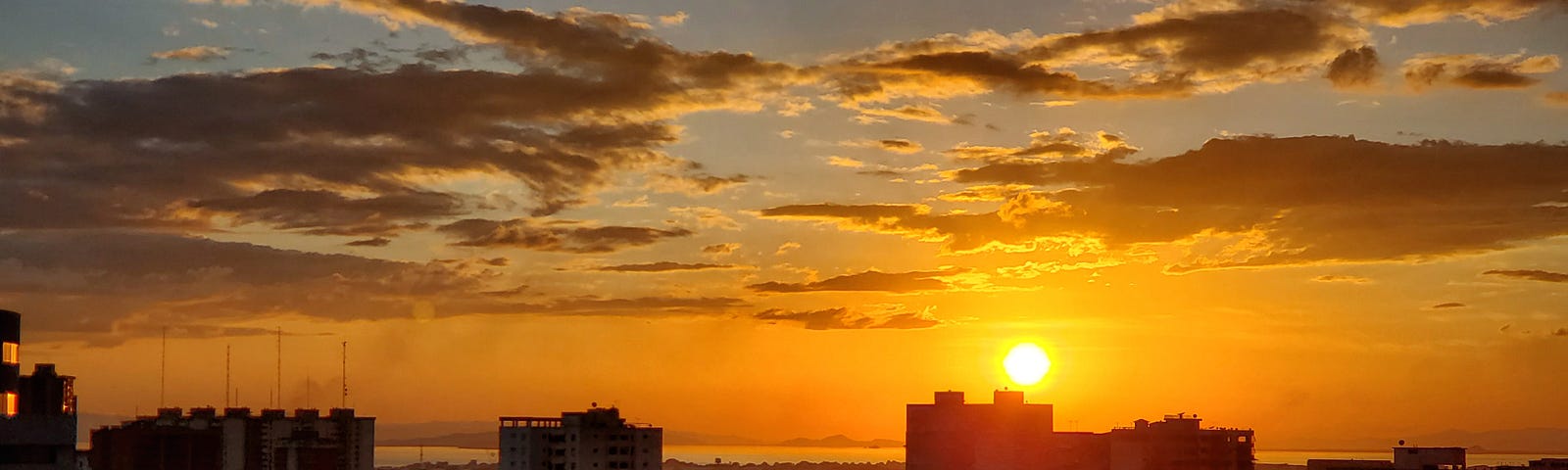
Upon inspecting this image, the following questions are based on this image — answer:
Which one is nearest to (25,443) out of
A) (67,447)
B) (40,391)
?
(67,447)

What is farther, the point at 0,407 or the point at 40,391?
the point at 40,391

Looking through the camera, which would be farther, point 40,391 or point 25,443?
point 40,391

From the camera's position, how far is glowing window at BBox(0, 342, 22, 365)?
7038 centimetres

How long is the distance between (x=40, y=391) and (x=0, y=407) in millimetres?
8570

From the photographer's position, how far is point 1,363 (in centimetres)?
7000

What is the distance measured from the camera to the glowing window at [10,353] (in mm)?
70375

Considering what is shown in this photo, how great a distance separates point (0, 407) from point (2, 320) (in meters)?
3.76

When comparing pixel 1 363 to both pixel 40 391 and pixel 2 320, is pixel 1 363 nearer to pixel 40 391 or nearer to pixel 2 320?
pixel 2 320

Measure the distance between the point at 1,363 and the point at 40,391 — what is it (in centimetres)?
867

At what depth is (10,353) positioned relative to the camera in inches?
2788

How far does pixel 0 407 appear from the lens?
69.9m

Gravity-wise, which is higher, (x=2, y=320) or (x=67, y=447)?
(x=2, y=320)

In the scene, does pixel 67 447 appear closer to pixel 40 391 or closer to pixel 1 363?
pixel 1 363

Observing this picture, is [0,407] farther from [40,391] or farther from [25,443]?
[40,391]
